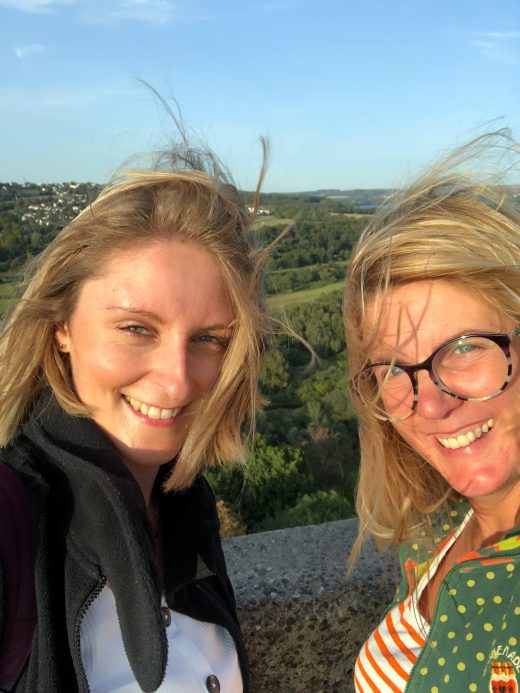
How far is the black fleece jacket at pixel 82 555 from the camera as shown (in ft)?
5.13

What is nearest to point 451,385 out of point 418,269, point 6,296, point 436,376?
point 436,376

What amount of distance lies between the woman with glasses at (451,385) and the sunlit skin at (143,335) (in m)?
0.48

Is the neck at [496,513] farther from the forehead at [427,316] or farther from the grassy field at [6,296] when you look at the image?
the grassy field at [6,296]

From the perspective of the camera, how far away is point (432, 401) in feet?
6.45

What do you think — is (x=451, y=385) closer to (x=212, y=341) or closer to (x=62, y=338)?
(x=212, y=341)

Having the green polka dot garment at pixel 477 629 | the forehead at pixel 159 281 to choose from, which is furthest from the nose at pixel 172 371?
the green polka dot garment at pixel 477 629

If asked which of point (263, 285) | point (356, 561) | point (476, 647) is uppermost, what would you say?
point (263, 285)

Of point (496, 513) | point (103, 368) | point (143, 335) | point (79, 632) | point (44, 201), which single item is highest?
point (44, 201)

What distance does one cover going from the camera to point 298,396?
12.6 metres

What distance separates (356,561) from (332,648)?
31cm

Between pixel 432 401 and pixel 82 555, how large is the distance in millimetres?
1034

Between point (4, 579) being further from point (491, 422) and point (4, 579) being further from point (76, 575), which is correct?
point (491, 422)

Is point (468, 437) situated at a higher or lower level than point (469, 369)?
lower

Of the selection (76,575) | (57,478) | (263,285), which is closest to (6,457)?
(57,478)
